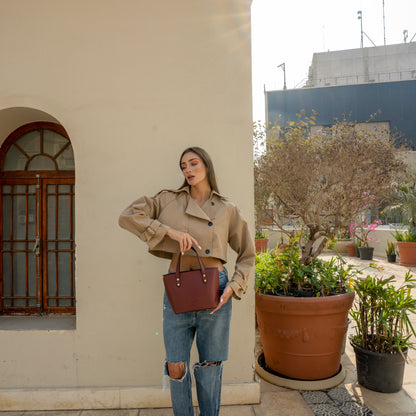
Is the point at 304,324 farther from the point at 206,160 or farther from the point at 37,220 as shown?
the point at 37,220

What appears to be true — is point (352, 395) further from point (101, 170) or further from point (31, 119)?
point (31, 119)

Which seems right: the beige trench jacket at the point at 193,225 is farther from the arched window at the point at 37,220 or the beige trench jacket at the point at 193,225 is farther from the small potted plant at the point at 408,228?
the small potted plant at the point at 408,228

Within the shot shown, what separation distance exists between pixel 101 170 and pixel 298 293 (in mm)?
2149

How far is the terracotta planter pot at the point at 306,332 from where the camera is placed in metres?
2.92

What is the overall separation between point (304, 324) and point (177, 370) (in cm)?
141

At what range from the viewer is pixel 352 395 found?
9.38 ft

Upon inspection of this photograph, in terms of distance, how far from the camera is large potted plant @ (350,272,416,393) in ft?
9.35

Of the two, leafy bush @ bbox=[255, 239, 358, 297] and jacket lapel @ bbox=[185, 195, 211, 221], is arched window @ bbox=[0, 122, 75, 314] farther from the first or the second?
leafy bush @ bbox=[255, 239, 358, 297]

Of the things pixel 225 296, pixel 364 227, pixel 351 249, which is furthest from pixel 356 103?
pixel 225 296

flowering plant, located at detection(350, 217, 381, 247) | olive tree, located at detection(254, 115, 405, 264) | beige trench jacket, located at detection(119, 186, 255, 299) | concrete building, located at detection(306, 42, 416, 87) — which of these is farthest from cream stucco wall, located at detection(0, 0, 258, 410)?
concrete building, located at detection(306, 42, 416, 87)

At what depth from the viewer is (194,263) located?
2.01 m

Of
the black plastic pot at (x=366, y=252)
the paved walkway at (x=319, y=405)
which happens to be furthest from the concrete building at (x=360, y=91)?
the paved walkway at (x=319, y=405)

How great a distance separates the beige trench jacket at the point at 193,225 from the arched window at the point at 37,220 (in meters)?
1.60

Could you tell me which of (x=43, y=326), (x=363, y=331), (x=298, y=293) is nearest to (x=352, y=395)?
(x=363, y=331)
